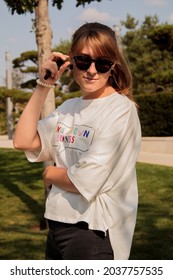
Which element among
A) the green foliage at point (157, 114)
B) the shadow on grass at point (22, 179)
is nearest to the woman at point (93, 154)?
the shadow on grass at point (22, 179)

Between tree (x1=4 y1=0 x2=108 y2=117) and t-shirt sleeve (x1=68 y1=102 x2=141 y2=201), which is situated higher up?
t-shirt sleeve (x1=68 y1=102 x2=141 y2=201)

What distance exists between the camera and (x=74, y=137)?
72.7 inches

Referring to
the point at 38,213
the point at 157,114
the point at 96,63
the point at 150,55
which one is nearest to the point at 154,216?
the point at 38,213

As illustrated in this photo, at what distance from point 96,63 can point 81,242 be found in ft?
2.08

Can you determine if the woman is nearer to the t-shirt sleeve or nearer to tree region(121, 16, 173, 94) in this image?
Answer: the t-shirt sleeve

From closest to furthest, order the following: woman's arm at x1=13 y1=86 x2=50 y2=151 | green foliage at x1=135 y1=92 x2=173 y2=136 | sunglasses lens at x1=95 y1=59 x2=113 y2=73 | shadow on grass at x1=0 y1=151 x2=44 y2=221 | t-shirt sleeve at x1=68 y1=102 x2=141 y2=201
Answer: t-shirt sleeve at x1=68 y1=102 x2=141 y2=201 → sunglasses lens at x1=95 y1=59 x2=113 y2=73 → woman's arm at x1=13 y1=86 x2=50 y2=151 → shadow on grass at x1=0 y1=151 x2=44 y2=221 → green foliage at x1=135 y1=92 x2=173 y2=136

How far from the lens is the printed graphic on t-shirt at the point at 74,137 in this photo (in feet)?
5.94

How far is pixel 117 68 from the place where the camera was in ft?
6.32

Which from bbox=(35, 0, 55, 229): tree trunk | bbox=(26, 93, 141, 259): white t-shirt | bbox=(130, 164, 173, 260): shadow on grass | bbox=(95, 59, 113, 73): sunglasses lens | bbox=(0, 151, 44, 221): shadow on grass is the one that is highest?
bbox=(95, 59, 113, 73): sunglasses lens

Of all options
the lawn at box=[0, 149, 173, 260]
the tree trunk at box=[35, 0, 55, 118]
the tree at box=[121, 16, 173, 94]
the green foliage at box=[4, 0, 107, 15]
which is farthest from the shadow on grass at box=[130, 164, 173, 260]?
the tree at box=[121, 16, 173, 94]

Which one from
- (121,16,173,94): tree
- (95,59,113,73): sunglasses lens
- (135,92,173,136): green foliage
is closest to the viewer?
(95,59,113,73): sunglasses lens

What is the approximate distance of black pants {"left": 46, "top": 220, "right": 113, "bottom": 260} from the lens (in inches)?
69.7

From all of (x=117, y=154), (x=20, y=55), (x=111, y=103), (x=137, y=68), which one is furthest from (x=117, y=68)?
(x=137, y=68)

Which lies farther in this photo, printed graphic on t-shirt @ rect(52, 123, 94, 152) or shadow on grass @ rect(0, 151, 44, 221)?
shadow on grass @ rect(0, 151, 44, 221)
